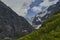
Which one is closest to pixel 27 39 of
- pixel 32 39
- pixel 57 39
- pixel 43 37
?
pixel 32 39

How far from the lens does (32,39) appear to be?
8119 cm

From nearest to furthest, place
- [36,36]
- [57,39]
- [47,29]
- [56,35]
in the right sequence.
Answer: [57,39] < [56,35] < [36,36] < [47,29]

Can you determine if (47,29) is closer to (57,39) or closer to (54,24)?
(54,24)

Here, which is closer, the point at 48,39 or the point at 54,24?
the point at 48,39

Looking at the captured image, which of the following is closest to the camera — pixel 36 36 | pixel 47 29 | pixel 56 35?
pixel 56 35

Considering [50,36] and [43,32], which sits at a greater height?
[43,32]

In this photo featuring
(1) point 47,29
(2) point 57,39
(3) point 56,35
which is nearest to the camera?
(2) point 57,39

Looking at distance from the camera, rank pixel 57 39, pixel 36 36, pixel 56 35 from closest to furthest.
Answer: pixel 57 39
pixel 56 35
pixel 36 36

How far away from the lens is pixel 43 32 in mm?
88750

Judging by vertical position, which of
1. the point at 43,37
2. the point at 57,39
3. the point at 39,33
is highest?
the point at 39,33

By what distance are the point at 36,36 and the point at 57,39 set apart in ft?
42.4

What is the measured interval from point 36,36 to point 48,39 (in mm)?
8345

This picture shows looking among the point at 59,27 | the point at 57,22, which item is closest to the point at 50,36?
the point at 59,27

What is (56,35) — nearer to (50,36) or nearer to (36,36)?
(50,36)
